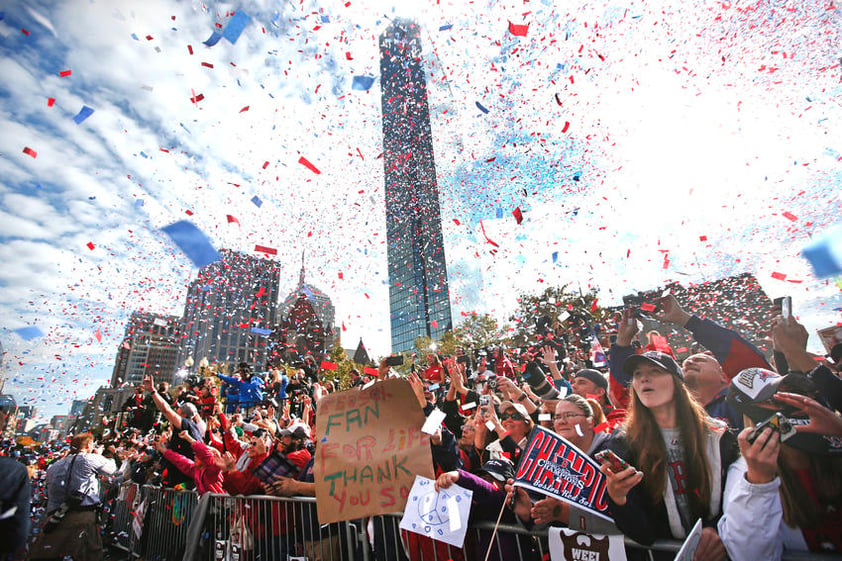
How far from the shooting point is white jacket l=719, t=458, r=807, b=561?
1834 millimetres

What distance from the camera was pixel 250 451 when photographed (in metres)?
4.71

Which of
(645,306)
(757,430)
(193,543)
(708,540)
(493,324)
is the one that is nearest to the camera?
(757,430)

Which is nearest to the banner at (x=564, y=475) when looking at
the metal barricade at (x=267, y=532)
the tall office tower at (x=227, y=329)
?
the metal barricade at (x=267, y=532)

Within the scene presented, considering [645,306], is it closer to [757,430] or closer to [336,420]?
[757,430]

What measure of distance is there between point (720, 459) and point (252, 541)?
445cm

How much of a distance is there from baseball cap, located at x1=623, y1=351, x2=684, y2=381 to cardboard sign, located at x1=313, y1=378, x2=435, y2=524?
1.64 m

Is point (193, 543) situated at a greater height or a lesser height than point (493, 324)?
lesser

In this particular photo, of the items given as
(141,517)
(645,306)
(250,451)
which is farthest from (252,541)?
(645,306)

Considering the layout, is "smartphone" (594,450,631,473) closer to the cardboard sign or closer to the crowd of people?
the crowd of people

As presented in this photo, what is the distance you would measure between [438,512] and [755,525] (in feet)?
6.05

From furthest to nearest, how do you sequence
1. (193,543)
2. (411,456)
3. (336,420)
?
1. (193,543)
2. (336,420)
3. (411,456)

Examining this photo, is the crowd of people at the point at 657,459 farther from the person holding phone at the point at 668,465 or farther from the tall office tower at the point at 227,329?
the tall office tower at the point at 227,329

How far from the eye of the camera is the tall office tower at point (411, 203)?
52.7m

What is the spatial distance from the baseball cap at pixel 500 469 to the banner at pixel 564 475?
0.93 metres
